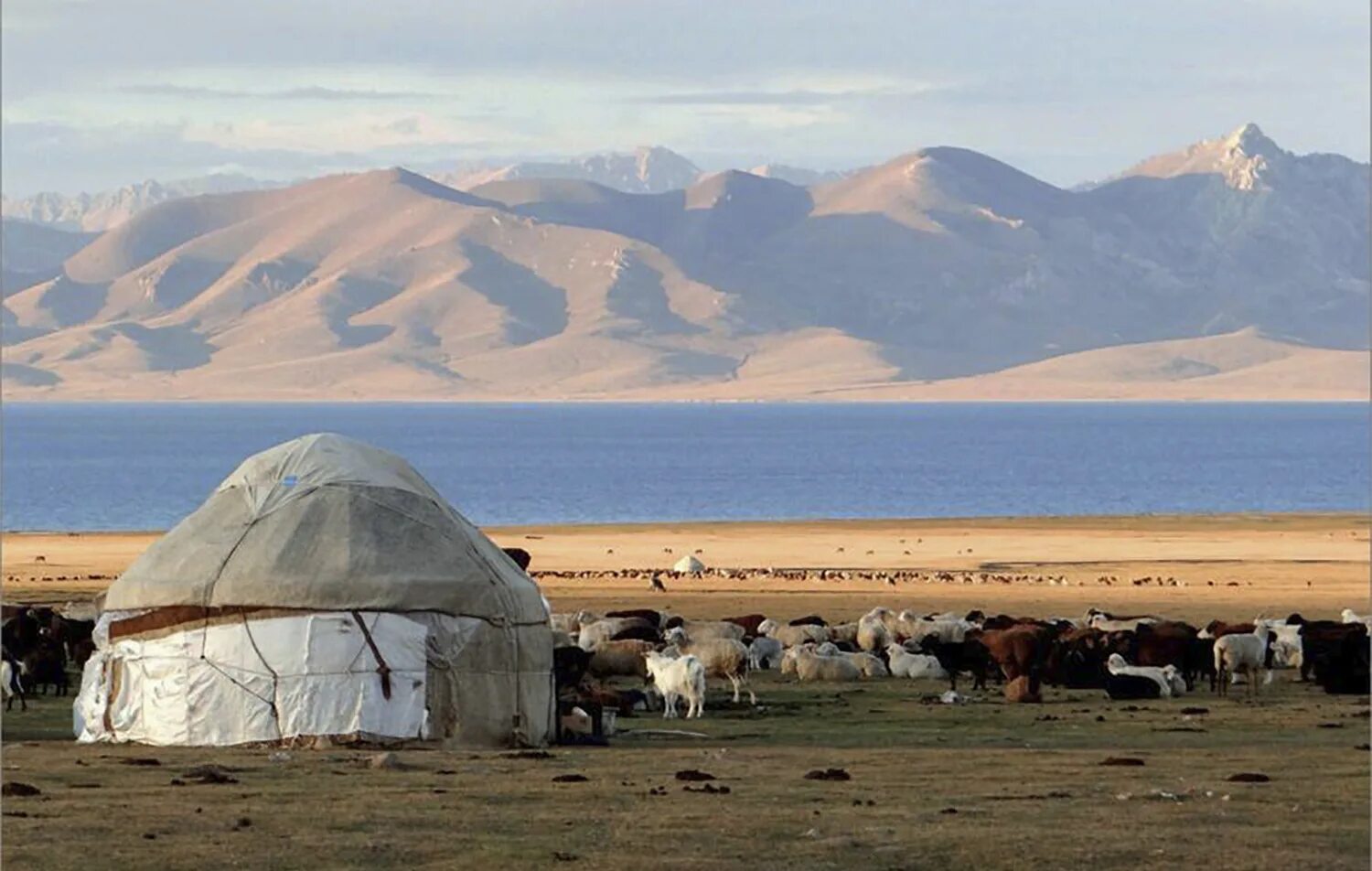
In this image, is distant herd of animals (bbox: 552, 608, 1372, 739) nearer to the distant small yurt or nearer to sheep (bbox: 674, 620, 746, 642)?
sheep (bbox: 674, 620, 746, 642)

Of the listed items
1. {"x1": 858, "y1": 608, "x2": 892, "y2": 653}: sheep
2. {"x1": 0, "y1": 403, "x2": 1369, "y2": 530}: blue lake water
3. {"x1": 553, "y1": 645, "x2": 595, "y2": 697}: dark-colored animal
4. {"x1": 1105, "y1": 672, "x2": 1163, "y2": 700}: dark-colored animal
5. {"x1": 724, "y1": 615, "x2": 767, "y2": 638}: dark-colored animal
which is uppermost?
{"x1": 0, "y1": 403, "x2": 1369, "y2": 530}: blue lake water

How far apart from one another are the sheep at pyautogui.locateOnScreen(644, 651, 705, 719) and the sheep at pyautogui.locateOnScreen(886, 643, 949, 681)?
6.44m

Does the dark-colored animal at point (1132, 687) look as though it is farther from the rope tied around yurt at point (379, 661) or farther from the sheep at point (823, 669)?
the rope tied around yurt at point (379, 661)

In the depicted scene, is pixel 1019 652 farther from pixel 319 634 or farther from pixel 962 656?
pixel 319 634

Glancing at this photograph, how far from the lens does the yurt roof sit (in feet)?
86.9

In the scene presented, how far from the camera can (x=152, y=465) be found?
589ft

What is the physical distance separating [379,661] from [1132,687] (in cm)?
1180

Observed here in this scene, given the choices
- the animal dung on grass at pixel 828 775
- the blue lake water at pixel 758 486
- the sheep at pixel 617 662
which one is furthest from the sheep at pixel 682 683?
the blue lake water at pixel 758 486

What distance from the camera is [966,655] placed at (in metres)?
35.3

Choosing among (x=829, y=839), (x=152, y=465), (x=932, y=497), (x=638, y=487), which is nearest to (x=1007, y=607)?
(x=829, y=839)

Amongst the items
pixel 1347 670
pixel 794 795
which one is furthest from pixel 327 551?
pixel 1347 670

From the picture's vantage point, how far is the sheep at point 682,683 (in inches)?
1196

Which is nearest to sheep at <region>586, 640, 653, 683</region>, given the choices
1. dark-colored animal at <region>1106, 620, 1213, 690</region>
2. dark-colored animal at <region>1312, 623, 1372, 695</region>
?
dark-colored animal at <region>1106, 620, 1213, 690</region>

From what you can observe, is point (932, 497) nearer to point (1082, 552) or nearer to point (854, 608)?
point (1082, 552)
